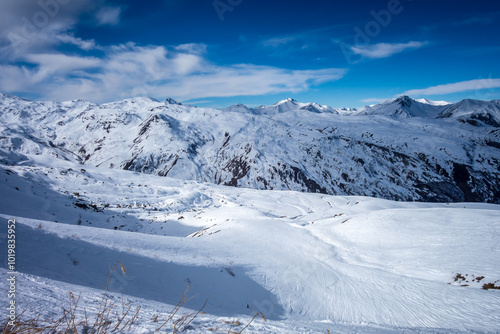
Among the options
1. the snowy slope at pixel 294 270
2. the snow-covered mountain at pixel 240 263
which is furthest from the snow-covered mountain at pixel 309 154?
the snowy slope at pixel 294 270

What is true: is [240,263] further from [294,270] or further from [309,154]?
[309,154]

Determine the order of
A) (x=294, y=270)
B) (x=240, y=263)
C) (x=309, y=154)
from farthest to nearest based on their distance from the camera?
(x=309, y=154) < (x=240, y=263) < (x=294, y=270)

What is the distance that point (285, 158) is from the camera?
116 m

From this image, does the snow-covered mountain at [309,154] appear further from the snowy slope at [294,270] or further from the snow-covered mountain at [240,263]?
the snowy slope at [294,270]

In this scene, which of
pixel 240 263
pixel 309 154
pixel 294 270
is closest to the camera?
pixel 294 270

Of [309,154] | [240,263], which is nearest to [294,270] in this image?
[240,263]

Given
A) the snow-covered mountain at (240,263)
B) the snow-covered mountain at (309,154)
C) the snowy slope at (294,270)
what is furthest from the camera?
the snow-covered mountain at (309,154)

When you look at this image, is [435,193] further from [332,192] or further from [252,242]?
[252,242]

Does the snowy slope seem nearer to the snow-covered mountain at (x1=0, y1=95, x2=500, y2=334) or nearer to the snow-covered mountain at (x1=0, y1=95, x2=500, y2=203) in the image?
the snow-covered mountain at (x1=0, y1=95, x2=500, y2=334)

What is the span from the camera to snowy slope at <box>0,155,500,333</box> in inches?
184

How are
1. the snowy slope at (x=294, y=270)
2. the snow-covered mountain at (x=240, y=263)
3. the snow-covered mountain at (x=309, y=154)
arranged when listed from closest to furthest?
the snow-covered mountain at (x=240, y=263), the snowy slope at (x=294, y=270), the snow-covered mountain at (x=309, y=154)

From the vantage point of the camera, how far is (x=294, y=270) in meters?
9.82

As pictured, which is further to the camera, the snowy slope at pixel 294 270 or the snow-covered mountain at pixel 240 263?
the snowy slope at pixel 294 270

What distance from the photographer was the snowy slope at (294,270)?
4668 mm
